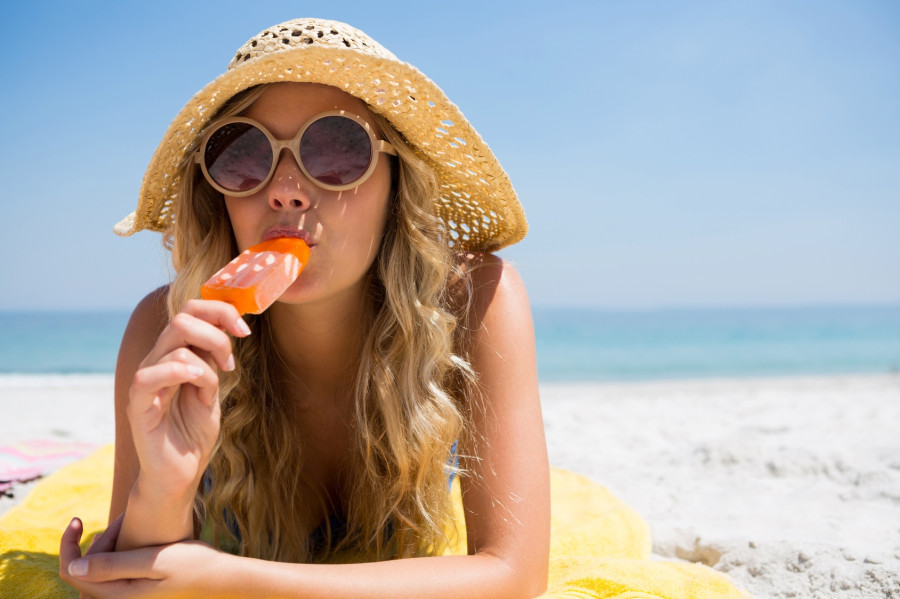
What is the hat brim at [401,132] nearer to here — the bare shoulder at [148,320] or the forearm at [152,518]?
the bare shoulder at [148,320]

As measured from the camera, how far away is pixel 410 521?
2.35m

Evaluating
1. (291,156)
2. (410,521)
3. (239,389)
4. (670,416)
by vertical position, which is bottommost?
(670,416)

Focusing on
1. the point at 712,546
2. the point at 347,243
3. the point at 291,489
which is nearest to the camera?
the point at 347,243

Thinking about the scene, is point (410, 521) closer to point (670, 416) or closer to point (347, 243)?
point (347, 243)

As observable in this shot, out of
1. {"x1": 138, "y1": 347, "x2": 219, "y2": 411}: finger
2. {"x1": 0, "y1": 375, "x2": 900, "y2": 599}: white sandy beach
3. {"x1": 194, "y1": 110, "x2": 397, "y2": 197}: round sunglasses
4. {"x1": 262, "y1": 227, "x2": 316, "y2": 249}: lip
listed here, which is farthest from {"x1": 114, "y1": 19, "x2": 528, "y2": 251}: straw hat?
{"x1": 0, "y1": 375, "x2": 900, "y2": 599}: white sandy beach

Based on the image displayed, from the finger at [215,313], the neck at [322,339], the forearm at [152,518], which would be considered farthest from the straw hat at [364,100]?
the forearm at [152,518]

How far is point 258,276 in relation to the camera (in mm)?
1690

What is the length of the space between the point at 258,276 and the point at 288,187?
1.49 feet

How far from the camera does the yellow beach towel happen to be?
6.98ft

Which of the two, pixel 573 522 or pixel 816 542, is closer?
pixel 816 542

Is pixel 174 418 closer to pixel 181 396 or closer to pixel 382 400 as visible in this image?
pixel 181 396

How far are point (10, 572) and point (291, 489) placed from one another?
1.07 metres

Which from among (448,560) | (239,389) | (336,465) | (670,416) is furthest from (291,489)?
(670,416)

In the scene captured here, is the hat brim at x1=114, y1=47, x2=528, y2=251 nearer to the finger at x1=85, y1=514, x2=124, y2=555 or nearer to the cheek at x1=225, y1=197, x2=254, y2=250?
the cheek at x1=225, y1=197, x2=254, y2=250
